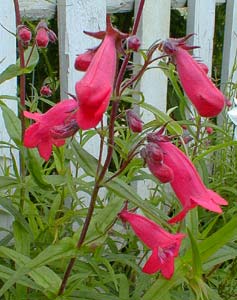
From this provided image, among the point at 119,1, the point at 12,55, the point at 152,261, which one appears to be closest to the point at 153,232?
the point at 152,261

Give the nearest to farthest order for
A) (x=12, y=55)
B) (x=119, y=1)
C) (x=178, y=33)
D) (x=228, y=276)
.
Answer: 1. (x=228, y=276)
2. (x=12, y=55)
3. (x=119, y=1)
4. (x=178, y=33)

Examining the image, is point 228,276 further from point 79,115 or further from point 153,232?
point 79,115

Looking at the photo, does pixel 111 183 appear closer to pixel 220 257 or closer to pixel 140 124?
pixel 140 124

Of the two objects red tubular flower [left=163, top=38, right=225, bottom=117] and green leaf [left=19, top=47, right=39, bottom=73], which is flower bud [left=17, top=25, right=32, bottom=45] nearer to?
green leaf [left=19, top=47, right=39, bottom=73]

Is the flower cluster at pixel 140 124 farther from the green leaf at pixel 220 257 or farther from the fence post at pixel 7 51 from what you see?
the fence post at pixel 7 51

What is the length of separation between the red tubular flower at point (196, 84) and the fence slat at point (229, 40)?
189 centimetres

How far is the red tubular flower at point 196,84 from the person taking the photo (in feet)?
2.93

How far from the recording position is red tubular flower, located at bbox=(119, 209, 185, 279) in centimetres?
106

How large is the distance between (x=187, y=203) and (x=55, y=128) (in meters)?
0.22

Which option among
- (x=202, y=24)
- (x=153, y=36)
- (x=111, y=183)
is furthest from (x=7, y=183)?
(x=202, y=24)

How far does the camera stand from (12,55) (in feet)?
6.08

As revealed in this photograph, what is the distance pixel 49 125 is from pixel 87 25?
1003 millimetres

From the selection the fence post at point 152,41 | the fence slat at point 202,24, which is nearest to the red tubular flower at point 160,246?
the fence post at point 152,41

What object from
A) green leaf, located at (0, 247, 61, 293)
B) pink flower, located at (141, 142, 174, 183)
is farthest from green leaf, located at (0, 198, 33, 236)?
pink flower, located at (141, 142, 174, 183)
